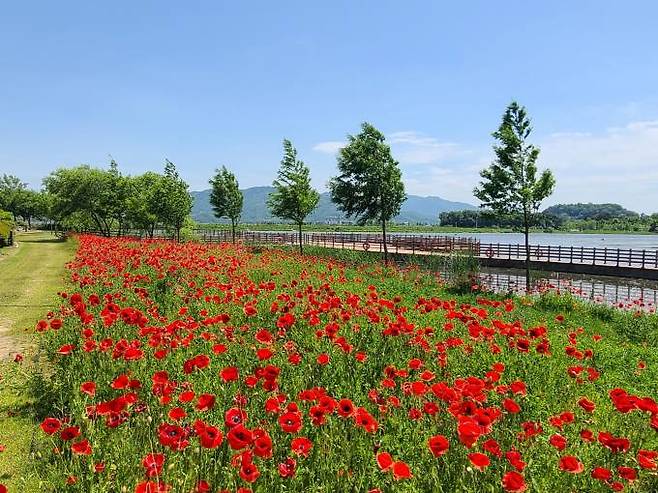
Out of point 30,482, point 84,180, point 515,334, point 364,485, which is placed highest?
point 84,180

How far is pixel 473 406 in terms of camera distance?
296 cm

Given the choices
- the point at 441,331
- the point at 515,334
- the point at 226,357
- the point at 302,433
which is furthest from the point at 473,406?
the point at 441,331

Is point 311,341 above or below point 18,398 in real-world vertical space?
above

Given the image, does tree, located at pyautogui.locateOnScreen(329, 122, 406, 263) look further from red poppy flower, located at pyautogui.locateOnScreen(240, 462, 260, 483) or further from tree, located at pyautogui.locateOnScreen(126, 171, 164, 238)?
red poppy flower, located at pyautogui.locateOnScreen(240, 462, 260, 483)

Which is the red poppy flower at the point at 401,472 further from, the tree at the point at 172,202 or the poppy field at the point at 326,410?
the tree at the point at 172,202

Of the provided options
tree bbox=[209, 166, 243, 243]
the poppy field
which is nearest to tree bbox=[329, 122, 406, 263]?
tree bbox=[209, 166, 243, 243]

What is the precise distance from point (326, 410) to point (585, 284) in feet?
93.1

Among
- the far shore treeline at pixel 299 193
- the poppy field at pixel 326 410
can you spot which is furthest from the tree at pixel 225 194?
the poppy field at pixel 326 410

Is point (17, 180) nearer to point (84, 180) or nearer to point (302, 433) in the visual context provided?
point (84, 180)

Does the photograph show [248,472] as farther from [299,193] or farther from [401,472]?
[299,193]

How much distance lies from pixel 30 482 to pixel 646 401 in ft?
14.8

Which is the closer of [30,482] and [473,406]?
[473,406]

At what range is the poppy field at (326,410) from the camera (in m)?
2.76

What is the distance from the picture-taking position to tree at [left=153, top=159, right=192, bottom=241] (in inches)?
1535
